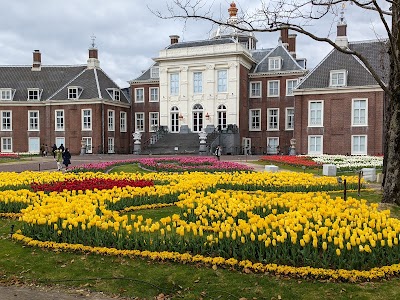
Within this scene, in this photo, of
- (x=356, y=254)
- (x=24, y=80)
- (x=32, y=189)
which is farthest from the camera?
(x=24, y=80)

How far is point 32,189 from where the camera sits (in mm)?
13070

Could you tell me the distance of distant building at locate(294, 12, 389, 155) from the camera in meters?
39.0

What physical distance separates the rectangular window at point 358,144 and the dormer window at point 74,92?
1175 inches

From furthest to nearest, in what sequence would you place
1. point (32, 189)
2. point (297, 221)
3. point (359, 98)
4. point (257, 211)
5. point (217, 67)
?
point (217, 67)
point (359, 98)
point (32, 189)
point (257, 211)
point (297, 221)

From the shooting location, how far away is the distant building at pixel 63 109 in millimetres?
49594

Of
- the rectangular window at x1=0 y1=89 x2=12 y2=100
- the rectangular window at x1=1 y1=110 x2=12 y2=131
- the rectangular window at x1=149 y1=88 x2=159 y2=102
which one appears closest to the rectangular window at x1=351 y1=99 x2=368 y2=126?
the rectangular window at x1=149 y1=88 x2=159 y2=102

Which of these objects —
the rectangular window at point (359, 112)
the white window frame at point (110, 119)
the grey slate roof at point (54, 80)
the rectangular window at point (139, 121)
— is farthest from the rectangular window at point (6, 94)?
the rectangular window at point (359, 112)

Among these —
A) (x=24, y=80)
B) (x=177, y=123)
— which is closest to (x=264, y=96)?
(x=177, y=123)

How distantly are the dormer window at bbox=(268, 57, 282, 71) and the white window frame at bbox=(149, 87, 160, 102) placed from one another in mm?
13775

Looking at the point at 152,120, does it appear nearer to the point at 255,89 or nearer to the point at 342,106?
the point at 255,89

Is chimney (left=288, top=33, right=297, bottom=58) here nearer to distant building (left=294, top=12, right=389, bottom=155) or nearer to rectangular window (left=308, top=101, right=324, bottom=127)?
distant building (left=294, top=12, right=389, bottom=155)

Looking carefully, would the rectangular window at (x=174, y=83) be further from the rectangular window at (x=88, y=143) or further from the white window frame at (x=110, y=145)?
the rectangular window at (x=88, y=143)

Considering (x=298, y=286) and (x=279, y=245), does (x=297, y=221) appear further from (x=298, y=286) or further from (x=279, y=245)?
(x=298, y=286)

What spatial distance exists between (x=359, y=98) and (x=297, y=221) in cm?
3489
